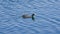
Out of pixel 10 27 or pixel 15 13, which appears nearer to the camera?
pixel 10 27

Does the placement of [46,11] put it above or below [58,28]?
above

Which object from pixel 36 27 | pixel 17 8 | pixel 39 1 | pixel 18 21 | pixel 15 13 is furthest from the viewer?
pixel 39 1

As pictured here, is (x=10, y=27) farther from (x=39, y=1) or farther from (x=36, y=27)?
(x=39, y=1)

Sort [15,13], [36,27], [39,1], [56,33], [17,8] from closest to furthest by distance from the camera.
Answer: [56,33]
[36,27]
[15,13]
[17,8]
[39,1]

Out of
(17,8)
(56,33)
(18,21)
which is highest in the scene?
(17,8)

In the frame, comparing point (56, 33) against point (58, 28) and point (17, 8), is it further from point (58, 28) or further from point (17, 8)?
point (17, 8)

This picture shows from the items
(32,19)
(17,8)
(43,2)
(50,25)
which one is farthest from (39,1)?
(50,25)
